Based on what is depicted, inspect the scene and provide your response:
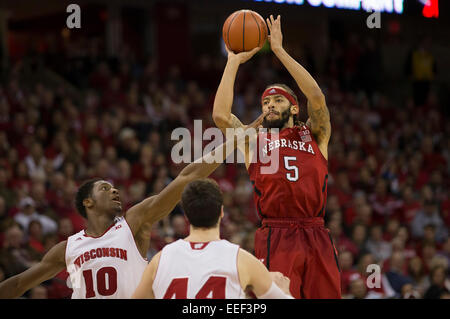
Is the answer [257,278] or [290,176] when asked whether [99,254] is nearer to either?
[257,278]

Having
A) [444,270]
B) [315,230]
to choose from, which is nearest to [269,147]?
[315,230]

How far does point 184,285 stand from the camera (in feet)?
12.3

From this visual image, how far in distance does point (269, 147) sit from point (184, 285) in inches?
73.5

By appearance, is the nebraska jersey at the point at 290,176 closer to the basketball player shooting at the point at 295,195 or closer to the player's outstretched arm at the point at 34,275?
the basketball player shooting at the point at 295,195

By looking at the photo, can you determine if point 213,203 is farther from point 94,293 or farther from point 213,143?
point 213,143

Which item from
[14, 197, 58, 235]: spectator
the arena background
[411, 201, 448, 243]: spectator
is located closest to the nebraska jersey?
the arena background

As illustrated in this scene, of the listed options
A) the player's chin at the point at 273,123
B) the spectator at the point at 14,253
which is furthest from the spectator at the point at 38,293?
the player's chin at the point at 273,123

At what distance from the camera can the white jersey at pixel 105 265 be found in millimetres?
4668

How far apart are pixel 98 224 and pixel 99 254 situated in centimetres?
26

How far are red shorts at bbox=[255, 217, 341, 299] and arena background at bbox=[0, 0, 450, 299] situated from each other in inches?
133

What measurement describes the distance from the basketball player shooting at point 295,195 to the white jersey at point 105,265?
1.05 meters

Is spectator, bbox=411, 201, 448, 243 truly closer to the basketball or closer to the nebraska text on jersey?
the basketball

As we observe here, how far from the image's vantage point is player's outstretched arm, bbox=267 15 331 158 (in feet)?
17.3

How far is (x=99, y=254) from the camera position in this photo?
4.70 meters
